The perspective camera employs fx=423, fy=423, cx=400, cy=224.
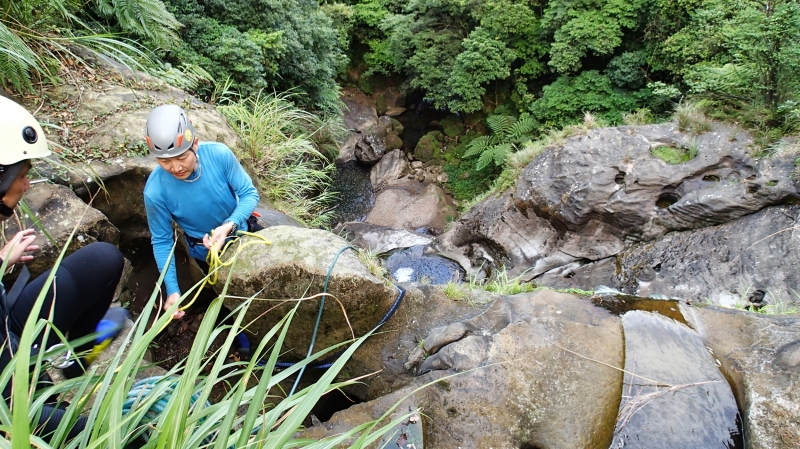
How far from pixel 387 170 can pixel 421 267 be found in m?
5.40

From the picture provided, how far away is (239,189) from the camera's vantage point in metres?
2.59

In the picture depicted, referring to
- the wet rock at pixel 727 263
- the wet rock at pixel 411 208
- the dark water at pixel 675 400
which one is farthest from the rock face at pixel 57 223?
the wet rock at pixel 411 208

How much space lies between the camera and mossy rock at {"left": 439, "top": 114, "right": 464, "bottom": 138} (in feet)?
43.2

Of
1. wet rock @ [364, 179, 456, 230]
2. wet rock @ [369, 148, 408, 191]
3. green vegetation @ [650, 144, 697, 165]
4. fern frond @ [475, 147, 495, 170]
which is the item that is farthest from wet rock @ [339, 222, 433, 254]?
green vegetation @ [650, 144, 697, 165]

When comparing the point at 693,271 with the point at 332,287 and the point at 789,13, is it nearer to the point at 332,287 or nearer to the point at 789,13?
the point at 789,13

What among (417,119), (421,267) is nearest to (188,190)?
(421,267)

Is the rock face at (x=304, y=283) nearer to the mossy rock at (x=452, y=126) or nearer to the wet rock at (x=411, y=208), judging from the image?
the wet rock at (x=411, y=208)

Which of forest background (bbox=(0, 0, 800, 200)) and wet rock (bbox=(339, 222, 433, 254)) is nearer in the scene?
forest background (bbox=(0, 0, 800, 200))

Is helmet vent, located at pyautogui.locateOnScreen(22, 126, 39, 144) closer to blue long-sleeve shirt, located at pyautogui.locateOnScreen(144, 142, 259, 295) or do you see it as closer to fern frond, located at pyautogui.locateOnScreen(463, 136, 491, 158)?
blue long-sleeve shirt, located at pyautogui.locateOnScreen(144, 142, 259, 295)

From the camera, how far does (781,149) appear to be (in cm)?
468

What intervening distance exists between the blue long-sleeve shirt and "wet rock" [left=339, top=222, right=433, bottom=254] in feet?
18.5

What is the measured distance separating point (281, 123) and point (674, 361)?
5347mm

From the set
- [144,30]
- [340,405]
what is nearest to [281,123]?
[144,30]

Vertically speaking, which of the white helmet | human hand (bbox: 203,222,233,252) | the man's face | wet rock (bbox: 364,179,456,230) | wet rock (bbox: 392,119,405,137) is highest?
the white helmet
